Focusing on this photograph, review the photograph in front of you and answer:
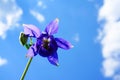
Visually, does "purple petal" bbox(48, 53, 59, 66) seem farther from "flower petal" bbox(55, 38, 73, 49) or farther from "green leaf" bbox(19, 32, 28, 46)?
"green leaf" bbox(19, 32, 28, 46)

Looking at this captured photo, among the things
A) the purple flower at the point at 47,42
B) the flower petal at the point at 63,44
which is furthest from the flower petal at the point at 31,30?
the flower petal at the point at 63,44

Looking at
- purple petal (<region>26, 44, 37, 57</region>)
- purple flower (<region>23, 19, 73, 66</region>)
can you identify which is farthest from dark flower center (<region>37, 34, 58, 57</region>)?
purple petal (<region>26, 44, 37, 57</region>)

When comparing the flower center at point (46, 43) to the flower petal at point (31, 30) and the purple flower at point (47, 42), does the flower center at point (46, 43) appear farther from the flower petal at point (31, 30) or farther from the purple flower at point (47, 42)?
the flower petal at point (31, 30)

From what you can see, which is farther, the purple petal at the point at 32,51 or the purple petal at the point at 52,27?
the purple petal at the point at 52,27

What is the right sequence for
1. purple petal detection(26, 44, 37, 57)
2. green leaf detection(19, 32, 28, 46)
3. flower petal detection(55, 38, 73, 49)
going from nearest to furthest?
purple petal detection(26, 44, 37, 57)
green leaf detection(19, 32, 28, 46)
flower petal detection(55, 38, 73, 49)

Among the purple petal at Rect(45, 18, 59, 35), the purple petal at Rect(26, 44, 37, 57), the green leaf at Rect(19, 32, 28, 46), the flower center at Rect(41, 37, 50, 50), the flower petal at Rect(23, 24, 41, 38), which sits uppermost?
the purple petal at Rect(45, 18, 59, 35)

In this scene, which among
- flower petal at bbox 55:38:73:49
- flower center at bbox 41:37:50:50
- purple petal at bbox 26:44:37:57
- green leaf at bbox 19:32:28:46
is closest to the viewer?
purple petal at bbox 26:44:37:57

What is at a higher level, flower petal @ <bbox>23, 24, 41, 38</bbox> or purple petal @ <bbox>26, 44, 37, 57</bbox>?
flower petal @ <bbox>23, 24, 41, 38</bbox>

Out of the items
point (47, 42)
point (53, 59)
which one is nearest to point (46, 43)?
point (47, 42)
